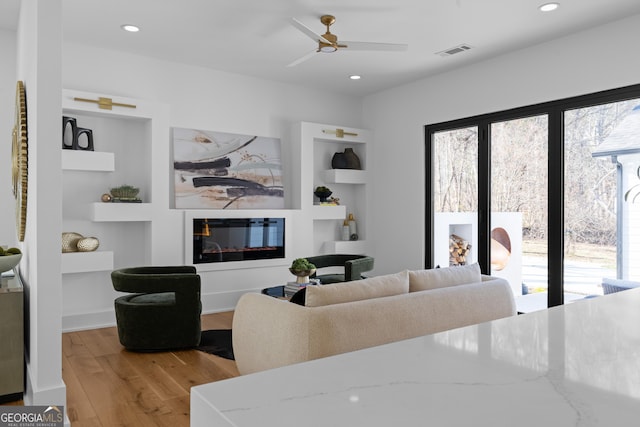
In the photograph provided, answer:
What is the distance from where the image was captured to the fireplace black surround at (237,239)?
17.6 feet

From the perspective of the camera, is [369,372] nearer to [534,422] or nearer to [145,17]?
[534,422]

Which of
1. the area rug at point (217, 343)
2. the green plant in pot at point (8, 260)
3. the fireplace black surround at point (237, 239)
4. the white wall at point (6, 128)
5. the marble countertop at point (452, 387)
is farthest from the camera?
the fireplace black surround at point (237, 239)

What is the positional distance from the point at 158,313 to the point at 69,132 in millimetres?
2071

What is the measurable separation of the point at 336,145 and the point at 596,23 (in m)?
3.43

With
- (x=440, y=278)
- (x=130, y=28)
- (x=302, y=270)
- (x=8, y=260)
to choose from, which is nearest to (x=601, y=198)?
(x=440, y=278)

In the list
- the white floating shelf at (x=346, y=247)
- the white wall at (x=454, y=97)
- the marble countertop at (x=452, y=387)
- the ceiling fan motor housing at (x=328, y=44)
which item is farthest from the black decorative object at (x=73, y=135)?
the marble countertop at (x=452, y=387)

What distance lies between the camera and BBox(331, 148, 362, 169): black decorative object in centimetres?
651

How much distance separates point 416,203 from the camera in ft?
20.1

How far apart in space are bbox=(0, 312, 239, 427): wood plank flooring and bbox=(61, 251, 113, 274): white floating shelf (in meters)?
0.64

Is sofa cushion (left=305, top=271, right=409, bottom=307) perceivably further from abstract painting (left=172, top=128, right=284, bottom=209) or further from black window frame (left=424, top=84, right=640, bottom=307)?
abstract painting (left=172, top=128, right=284, bottom=209)

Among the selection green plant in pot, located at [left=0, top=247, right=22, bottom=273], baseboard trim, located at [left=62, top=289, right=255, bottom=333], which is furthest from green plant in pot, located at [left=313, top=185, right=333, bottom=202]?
green plant in pot, located at [left=0, top=247, right=22, bottom=273]

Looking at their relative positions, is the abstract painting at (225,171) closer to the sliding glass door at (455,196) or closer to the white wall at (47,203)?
the sliding glass door at (455,196)

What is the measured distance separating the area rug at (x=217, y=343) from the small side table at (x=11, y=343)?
1.39 metres

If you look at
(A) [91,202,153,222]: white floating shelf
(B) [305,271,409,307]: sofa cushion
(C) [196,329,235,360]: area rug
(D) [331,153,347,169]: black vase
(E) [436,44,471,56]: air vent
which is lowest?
(C) [196,329,235,360]: area rug
